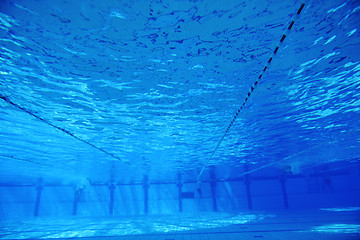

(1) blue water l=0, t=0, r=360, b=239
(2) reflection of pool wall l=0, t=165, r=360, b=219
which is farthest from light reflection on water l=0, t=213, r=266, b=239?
(2) reflection of pool wall l=0, t=165, r=360, b=219

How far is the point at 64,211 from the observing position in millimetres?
25953

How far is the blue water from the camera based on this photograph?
12.3ft

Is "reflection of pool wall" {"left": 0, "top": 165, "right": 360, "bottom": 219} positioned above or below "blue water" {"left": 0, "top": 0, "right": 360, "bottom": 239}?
below

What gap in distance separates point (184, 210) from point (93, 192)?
1210cm

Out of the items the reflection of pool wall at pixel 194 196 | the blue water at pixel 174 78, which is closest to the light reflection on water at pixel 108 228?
the blue water at pixel 174 78

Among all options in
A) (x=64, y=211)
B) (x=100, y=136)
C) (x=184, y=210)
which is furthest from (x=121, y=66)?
(x=64, y=211)

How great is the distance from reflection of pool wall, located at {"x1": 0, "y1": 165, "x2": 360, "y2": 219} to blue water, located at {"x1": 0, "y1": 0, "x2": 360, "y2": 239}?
13.6 metres

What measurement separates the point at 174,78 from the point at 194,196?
79.6 feet

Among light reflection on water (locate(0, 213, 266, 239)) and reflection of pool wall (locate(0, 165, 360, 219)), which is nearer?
light reflection on water (locate(0, 213, 266, 239))

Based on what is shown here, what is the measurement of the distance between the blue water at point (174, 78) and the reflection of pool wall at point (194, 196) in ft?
44.7

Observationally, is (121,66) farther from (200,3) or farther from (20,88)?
(20,88)

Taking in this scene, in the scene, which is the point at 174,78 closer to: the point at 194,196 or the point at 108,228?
the point at 108,228

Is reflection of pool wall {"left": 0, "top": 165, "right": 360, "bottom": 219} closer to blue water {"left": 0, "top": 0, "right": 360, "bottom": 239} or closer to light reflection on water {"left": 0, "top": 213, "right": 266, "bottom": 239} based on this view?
light reflection on water {"left": 0, "top": 213, "right": 266, "bottom": 239}

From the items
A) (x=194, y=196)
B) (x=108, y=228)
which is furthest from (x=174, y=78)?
(x=194, y=196)
